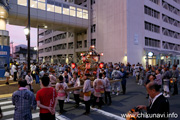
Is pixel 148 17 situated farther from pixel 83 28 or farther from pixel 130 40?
pixel 83 28

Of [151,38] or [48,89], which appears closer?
[48,89]

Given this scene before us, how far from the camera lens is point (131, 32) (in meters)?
25.8

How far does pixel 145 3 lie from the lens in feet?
93.7

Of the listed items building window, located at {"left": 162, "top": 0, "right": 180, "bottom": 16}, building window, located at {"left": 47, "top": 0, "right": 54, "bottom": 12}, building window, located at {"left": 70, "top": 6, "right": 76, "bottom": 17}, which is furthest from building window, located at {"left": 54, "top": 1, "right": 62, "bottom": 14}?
building window, located at {"left": 162, "top": 0, "right": 180, "bottom": 16}

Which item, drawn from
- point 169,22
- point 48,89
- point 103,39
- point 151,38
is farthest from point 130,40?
point 48,89

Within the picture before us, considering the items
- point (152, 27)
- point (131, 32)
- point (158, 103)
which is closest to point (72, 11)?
point (131, 32)

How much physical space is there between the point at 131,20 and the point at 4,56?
2171 cm

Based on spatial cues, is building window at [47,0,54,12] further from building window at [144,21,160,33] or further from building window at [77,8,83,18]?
building window at [144,21,160,33]

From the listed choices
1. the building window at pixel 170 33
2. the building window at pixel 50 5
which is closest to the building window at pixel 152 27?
the building window at pixel 170 33

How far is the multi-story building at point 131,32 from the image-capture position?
1010 inches

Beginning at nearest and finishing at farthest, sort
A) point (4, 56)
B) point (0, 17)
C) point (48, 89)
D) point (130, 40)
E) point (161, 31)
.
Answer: point (48, 89) < point (4, 56) < point (0, 17) < point (130, 40) < point (161, 31)

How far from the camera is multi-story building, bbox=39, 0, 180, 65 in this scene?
25.7 meters

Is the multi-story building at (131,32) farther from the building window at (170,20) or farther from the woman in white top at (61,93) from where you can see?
the woman in white top at (61,93)

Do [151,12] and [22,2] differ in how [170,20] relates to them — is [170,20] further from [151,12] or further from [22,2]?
[22,2]
